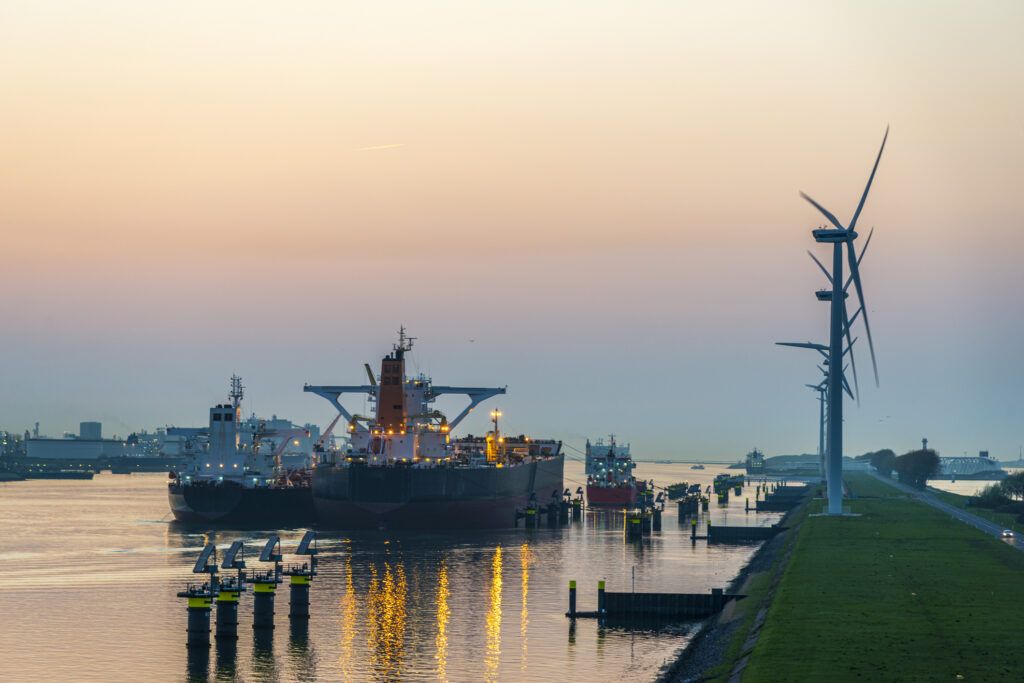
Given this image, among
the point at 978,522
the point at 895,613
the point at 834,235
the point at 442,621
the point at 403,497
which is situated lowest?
the point at 442,621

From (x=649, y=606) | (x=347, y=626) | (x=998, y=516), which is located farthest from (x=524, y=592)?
(x=998, y=516)

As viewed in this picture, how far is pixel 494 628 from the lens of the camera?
259 feet

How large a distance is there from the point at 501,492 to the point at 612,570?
5232 cm

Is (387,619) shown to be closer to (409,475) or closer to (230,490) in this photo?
(409,475)

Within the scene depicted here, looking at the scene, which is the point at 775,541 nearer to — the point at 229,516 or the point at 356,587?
the point at 356,587

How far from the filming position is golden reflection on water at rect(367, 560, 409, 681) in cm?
6681

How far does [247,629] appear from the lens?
7494 cm

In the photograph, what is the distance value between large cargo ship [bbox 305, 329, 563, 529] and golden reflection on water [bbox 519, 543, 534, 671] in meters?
14.3

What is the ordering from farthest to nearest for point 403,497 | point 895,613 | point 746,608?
point 403,497, point 746,608, point 895,613

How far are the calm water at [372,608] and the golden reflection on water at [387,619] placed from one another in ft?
0.50

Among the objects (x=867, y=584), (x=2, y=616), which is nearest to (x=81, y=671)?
(x=2, y=616)

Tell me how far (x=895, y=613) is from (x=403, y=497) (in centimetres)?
9167

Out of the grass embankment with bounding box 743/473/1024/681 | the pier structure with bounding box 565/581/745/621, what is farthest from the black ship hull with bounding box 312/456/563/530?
the pier structure with bounding box 565/581/745/621

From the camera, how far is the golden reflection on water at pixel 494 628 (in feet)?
216
